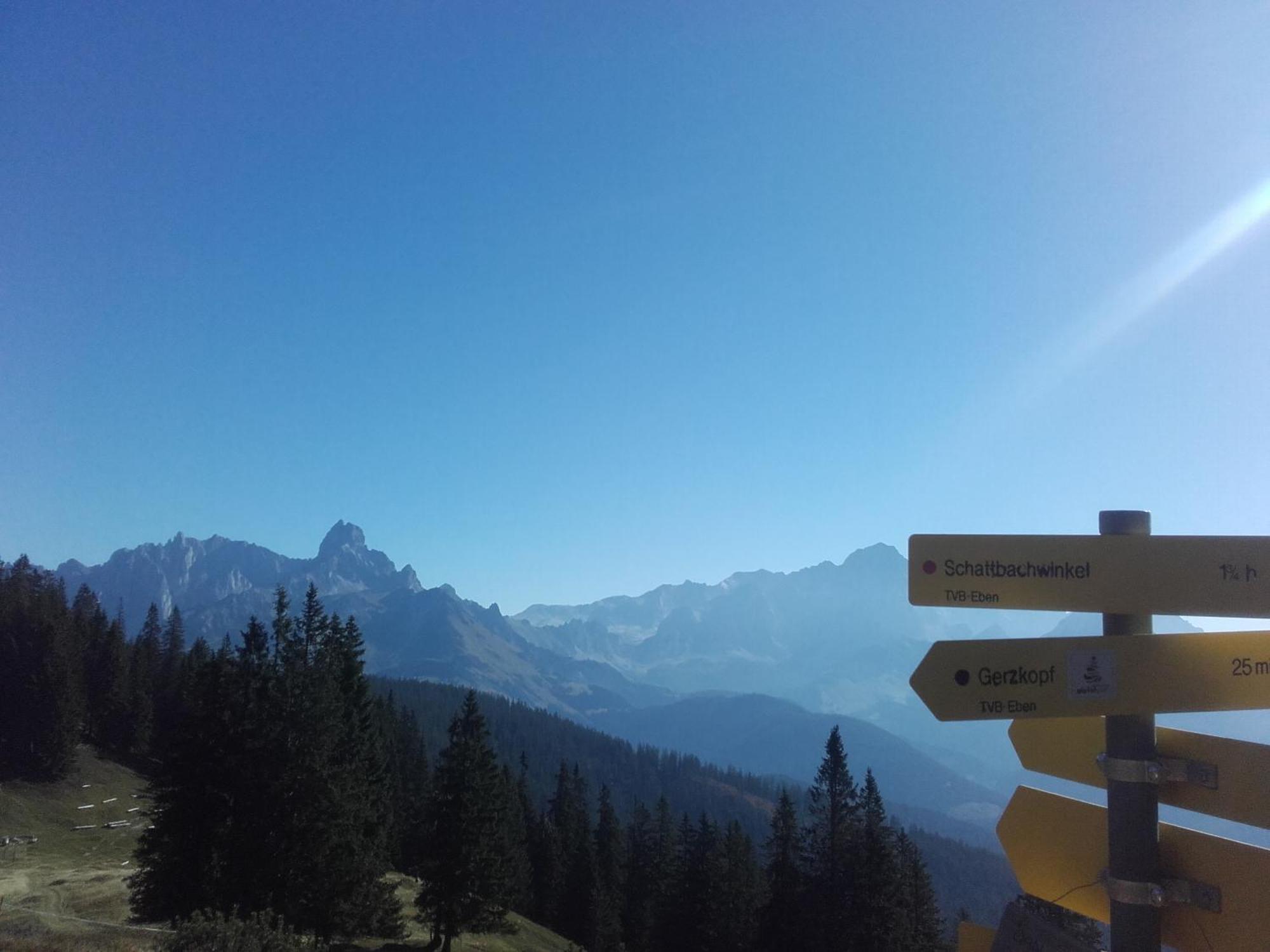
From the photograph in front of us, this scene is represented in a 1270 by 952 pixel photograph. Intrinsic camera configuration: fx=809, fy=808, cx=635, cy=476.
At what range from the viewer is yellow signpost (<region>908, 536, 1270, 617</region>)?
4184 millimetres

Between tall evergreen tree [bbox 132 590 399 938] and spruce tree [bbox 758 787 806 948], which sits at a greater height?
tall evergreen tree [bbox 132 590 399 938]

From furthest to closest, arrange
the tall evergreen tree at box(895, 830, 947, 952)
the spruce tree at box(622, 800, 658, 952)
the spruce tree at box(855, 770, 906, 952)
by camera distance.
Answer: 1. the spruce tree at box(622, 800, 658, 952)
2. the tall evergreen tree at box(895, 830, 947, 952)
3. the spruce tree at box(855, 770, 906, 952)

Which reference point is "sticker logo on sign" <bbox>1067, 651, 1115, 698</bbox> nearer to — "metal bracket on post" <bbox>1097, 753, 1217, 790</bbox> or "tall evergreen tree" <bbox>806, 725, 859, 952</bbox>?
"metal bracket on post" <bbox>1097, 753, 1217, 790</bbox>

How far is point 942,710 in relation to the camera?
4.28 meters

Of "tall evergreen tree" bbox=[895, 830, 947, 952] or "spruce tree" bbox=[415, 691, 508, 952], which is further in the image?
"spruce tree" bbox=[415, 691, 508, 952]

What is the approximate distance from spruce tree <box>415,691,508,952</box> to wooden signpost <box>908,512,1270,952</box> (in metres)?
45.0

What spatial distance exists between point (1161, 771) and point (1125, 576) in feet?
3.29

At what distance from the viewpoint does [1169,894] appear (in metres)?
4.09

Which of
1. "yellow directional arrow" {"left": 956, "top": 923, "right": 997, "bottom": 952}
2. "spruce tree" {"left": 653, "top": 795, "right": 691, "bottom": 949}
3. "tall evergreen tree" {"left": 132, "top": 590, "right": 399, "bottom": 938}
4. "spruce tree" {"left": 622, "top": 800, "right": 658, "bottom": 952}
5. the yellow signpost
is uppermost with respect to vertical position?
the yellow signpost

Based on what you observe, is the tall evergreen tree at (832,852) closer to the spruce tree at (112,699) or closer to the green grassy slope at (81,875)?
the green grassy slope at (81,875)

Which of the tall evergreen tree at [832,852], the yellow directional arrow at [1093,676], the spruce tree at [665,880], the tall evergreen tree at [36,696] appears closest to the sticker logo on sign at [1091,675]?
the yellow directional arrow at [1093,676]

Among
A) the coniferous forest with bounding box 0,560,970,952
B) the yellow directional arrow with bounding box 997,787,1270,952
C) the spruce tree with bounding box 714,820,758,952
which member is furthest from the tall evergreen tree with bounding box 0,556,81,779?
the yellow directional arrow with bounding box 997,787,1270,952

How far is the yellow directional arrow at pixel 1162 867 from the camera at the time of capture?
3.88 meters

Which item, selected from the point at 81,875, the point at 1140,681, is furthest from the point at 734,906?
the point at 1140,681
